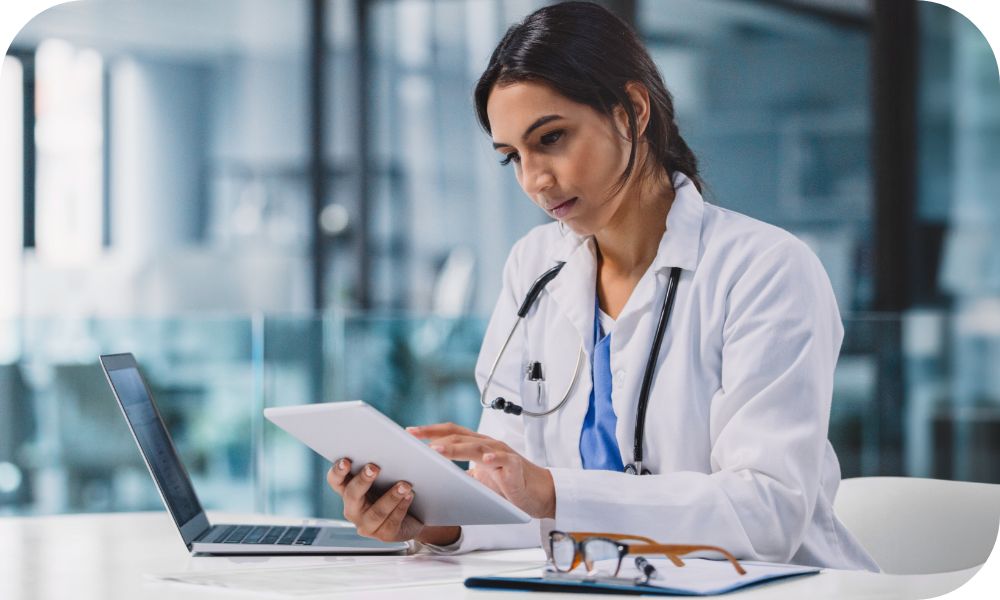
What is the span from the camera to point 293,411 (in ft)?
3.95

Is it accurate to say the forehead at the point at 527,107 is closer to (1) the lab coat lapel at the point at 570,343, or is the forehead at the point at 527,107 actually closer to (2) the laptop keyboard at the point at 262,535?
(1) the lab coat lapel at the point at 570,343

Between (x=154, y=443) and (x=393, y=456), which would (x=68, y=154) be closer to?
(x=154, y=443)

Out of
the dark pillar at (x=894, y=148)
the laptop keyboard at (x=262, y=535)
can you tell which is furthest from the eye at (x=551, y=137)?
the dark pillar at (x=894, y=148)

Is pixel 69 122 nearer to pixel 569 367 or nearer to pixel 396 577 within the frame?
pixel 569 367

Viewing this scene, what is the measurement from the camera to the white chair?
1.58 metres

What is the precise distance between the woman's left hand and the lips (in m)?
0.39

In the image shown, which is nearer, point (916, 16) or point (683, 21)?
point (916, 16)

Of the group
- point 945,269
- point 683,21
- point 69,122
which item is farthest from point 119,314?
point 945,269

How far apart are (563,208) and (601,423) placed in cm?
30

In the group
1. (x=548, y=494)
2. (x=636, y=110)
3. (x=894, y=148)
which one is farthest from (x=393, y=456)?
(x=894, y=148)

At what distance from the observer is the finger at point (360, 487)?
4.31 feet

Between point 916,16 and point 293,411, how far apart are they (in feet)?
12.5

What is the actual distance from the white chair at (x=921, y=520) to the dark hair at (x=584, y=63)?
0.57 meters

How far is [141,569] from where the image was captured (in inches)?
51.4
